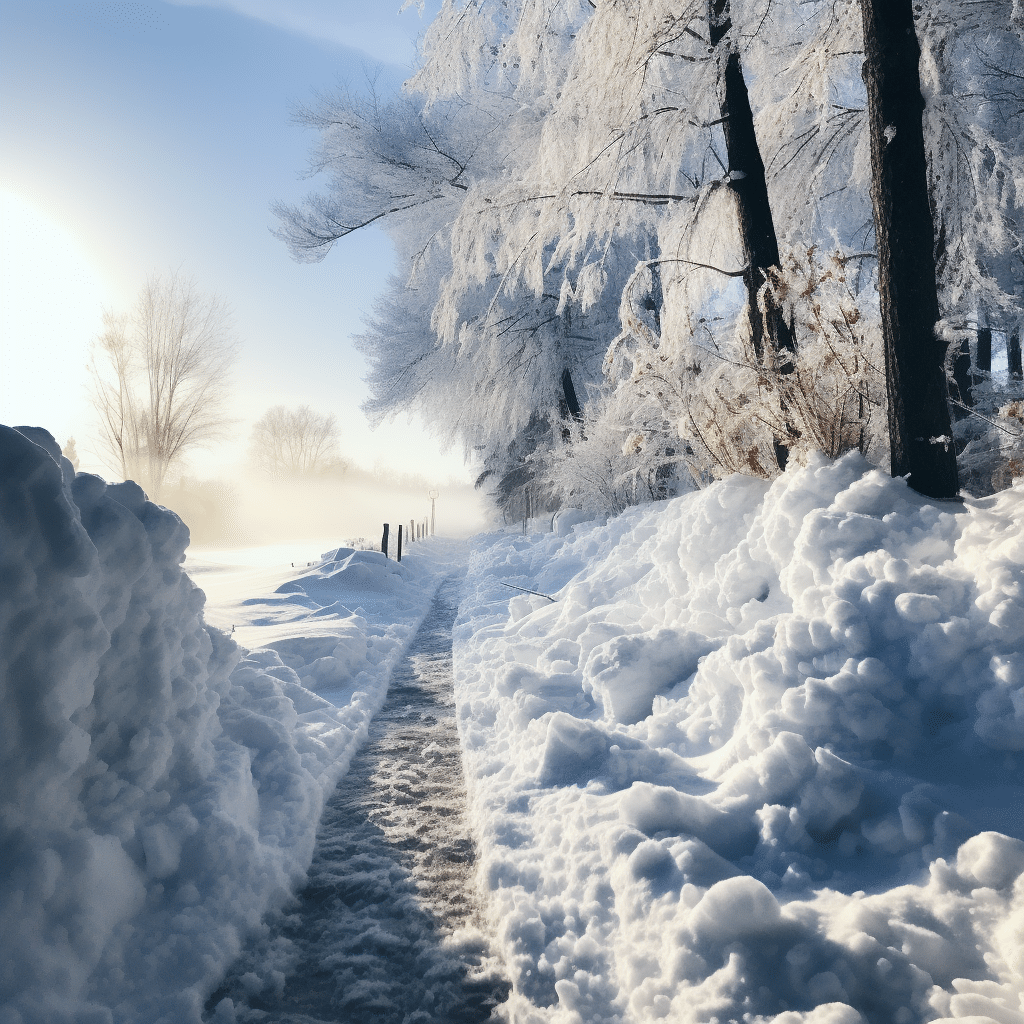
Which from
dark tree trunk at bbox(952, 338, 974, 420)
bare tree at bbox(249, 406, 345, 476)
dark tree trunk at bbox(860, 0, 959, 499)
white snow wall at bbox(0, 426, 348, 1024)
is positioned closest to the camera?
white snow wall at bbox(0, 426, 348, 1024)

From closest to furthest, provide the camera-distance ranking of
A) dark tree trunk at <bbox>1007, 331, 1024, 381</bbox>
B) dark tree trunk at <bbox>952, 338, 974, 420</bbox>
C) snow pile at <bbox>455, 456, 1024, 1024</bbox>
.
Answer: snow pile at <bbox>455, 456, 1024, 1024</bbox> < dark tree trunk at <bbox>952, 338, 974, 420</bbox> < dark tree trunk at <bbox>1007, 331, 1024, 381</bbox>

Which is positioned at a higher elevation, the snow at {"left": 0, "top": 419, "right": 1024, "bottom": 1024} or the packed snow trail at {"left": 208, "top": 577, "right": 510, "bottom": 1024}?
the snow at {"left": 0, "top": 419, "right": 1024, "bottom": 1024}

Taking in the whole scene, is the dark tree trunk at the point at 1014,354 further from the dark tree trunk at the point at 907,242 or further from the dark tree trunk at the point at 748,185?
the dark tree trunk at the point at 907,242

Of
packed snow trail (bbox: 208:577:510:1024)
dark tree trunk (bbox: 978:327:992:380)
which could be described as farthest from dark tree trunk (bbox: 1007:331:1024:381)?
packed snow trail (bbox: 208:577:510:1024)

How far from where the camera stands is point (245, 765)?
286 centimetres

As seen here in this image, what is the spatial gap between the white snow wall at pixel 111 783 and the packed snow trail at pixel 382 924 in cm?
14

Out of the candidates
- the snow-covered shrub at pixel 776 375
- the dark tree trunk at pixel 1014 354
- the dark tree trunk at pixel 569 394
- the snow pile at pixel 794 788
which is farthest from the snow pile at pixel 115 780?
the dark tree trunk at pixel 1014 354

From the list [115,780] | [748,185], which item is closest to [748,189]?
[748,185]

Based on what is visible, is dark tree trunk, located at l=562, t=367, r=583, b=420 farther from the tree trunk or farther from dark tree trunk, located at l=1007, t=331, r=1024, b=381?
the tree trunk

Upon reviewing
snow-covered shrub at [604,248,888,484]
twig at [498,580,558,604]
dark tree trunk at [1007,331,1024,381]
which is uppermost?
dark tree trunk at [1007,331,1024,381]

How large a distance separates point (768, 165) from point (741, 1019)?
6.63m

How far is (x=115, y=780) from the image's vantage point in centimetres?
224

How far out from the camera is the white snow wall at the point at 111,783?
5.94 feet

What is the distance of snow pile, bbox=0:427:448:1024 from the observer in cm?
182
